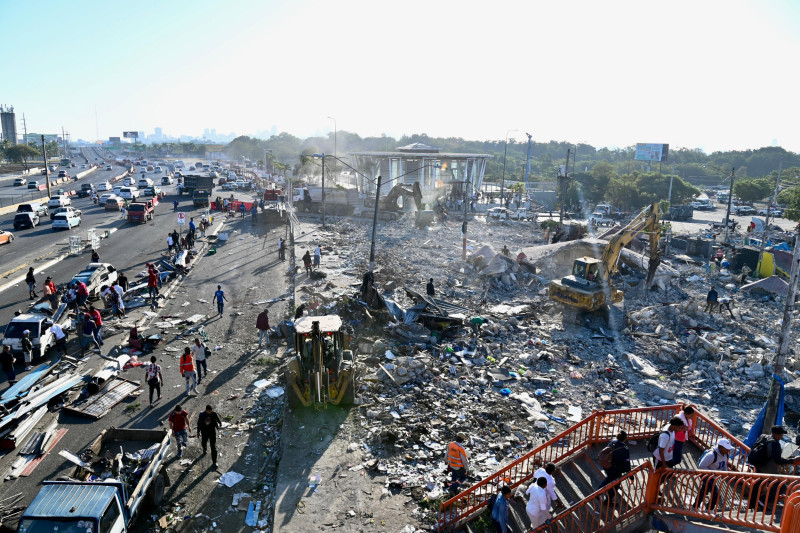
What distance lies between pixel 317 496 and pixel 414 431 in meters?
2.65

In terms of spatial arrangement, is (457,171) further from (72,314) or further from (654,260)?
(72,314)

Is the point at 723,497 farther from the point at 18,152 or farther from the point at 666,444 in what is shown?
the point at 18,152

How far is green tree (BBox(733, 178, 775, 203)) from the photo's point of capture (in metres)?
66.5

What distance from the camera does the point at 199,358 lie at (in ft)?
42.6

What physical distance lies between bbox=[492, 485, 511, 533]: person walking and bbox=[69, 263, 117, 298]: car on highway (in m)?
18.4

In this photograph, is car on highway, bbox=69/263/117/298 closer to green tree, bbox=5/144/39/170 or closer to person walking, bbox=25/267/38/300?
person walking, bbox=25/267/38/300

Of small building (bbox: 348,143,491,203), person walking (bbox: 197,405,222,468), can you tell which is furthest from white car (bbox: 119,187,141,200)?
person walking (bbox: 197,405,222,468)

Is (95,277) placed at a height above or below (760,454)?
below

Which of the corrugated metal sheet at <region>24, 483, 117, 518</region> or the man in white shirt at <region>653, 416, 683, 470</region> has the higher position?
the man in white shirt at <region>653, 416, 683, 470</region>

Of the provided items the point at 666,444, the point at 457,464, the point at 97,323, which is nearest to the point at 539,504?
the point at 666,444

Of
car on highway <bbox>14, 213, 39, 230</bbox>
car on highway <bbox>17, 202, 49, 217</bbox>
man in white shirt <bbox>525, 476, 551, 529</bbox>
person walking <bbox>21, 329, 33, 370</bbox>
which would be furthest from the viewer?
car on highway <bbox>17, 202, 49, 217</bbox>

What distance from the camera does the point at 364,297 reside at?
18297 mm

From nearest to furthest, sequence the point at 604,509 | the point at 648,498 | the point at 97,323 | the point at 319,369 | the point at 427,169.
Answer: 1. the point at 648,498
2. the point at 604,509
3. the point at 319,369
4. the point at 97,323
5. the point at 427,169

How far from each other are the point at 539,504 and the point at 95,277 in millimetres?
19798
